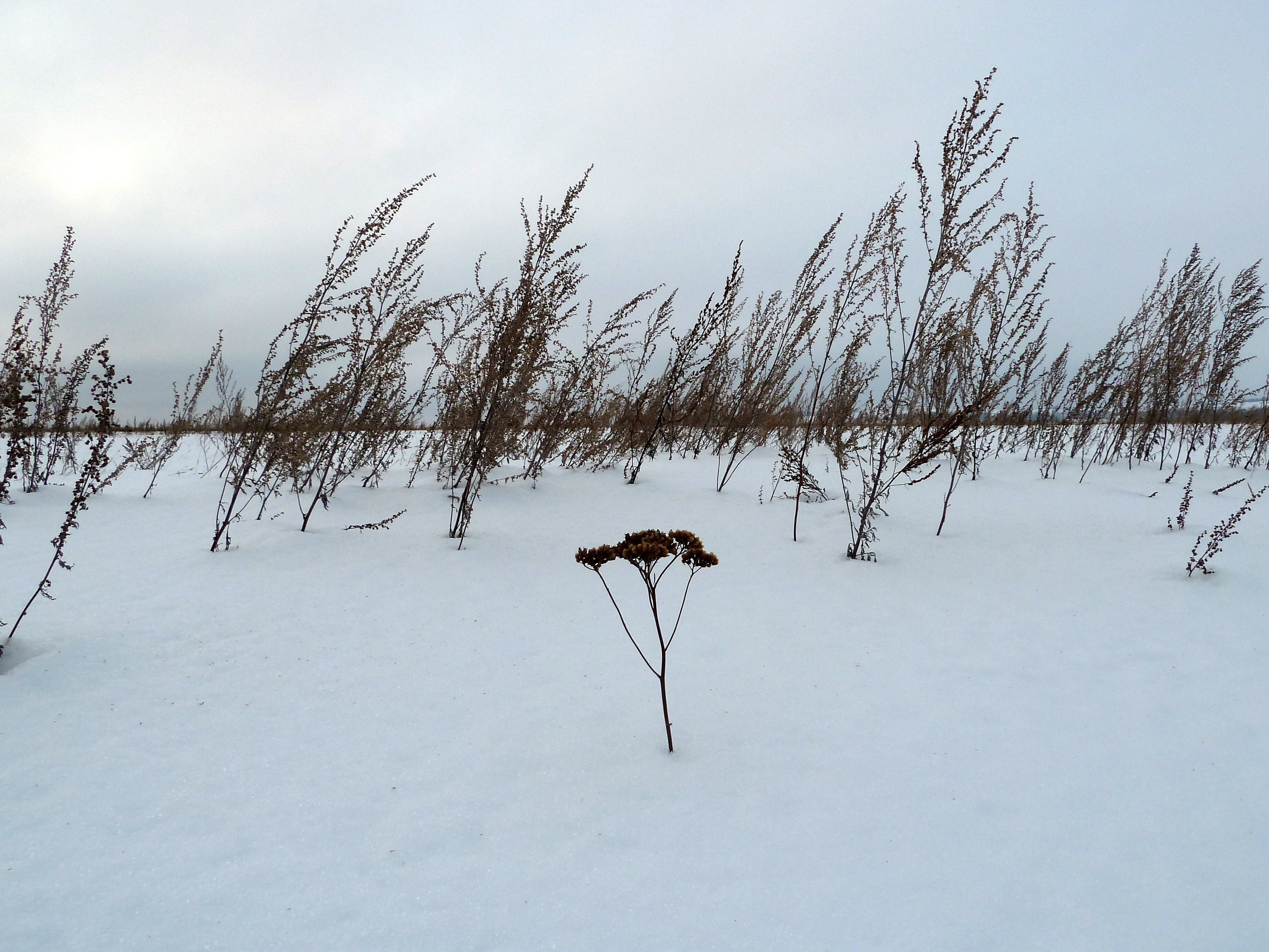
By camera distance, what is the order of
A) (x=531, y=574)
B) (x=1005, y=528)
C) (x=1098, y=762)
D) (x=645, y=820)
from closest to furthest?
(x=645, y=820)
(x=1098, y=762)
(x=531, y=574)
(x=1005, y=528)

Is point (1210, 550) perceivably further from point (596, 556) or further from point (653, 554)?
point (596, 556)

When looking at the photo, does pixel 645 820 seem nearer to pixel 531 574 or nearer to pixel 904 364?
pixel 531 574

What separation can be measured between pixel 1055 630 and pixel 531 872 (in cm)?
221

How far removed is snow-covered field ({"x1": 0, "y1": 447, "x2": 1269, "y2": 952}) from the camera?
1228 mm

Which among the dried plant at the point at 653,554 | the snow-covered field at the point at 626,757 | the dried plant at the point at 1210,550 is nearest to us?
the snow-covered field at the point at 626,757

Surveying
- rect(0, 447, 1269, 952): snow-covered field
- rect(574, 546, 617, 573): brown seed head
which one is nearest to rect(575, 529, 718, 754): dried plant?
rect(574, 546, 617, 573): brown seed head

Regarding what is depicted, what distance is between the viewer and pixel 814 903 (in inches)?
49.8

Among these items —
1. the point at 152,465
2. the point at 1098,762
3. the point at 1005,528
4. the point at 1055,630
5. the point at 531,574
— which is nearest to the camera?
the point at 1098,762

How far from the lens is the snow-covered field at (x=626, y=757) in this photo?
1.23 metres

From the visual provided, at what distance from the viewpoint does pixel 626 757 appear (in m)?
1.74

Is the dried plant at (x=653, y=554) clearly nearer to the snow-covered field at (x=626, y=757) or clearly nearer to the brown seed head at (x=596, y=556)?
the brown seed head at (x=596, y=556)

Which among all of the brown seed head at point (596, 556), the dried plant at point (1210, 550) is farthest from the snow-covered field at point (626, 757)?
the brown seed head at point (596, 556)

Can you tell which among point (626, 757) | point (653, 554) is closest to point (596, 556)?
point (653, 554)

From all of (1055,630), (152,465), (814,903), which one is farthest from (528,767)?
(152,465)
